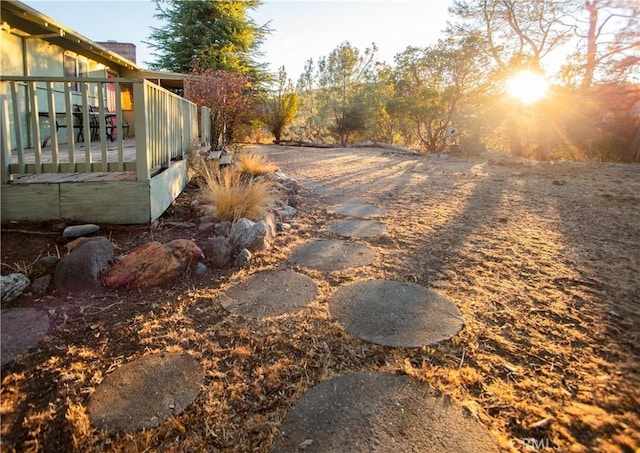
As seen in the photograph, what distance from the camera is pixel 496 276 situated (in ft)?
6.98

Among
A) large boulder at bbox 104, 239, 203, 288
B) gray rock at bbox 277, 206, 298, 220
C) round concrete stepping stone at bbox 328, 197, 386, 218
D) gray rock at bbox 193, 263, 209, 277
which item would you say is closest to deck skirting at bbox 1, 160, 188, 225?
large boulder at bbox 104, 239, 203, 288

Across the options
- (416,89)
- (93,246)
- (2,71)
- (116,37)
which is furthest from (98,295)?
(116,37)

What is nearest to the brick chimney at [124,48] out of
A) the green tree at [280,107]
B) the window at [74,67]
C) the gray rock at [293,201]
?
the green tree at [280,107]

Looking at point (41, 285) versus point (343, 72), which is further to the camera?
point (343, 72)

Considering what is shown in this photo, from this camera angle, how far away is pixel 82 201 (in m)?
2.49

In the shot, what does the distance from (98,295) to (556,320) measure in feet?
7.67

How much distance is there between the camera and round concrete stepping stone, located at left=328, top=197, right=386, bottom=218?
3573 millimetres

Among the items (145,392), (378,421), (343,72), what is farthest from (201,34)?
(378,421)

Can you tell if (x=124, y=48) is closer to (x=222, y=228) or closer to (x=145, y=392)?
(x=222, y=228)

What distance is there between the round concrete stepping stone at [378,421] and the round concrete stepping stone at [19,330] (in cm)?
116

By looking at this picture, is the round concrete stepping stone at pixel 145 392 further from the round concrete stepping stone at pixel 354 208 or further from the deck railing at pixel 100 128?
the round concrete stepping stone at pixel 354 208

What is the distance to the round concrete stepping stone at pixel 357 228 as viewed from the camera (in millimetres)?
2926

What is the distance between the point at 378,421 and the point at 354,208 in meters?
2.87

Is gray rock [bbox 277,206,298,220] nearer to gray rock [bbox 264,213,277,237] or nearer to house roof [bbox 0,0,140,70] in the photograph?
gray rock [bbox 264,213,277,237]
